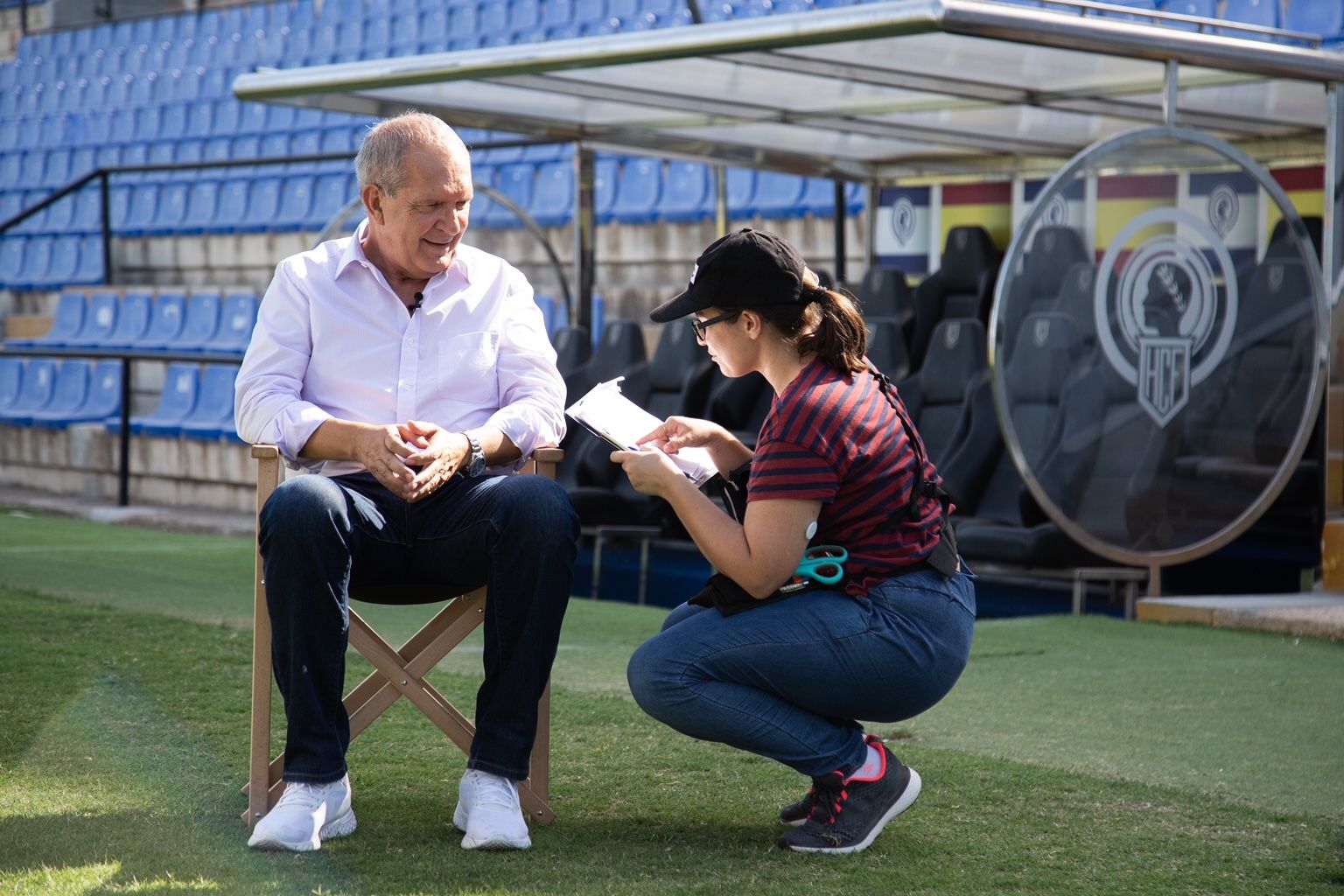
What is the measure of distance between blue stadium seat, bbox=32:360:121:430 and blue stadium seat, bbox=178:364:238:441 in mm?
872

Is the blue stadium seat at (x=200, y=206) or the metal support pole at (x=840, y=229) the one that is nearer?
the metal support pole at (x=840, y=229)

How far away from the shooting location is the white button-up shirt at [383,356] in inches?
119

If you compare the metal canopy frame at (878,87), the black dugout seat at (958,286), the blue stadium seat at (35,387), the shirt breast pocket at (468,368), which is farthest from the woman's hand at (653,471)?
the blue stadium seat at (35,387)

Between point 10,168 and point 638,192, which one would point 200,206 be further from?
point 638,192

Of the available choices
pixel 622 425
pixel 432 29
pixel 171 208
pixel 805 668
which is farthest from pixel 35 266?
pixel 805 668

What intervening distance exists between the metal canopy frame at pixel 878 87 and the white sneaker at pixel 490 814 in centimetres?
292

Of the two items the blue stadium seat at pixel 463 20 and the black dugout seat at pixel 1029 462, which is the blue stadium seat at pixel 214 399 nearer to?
the blue stadium seat at pixel 463 20

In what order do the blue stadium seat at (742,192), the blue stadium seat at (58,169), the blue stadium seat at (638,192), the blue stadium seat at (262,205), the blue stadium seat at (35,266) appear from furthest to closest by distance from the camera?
the blue stadium seat at (58,169) < the blue stadium seat at (35,266) < the blue stadium seat at (262,205) < the blue stadium seat at (638,192) < the blue stadium seat at (742,192)

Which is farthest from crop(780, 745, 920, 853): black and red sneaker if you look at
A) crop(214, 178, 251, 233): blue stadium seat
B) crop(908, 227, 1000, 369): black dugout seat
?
crop(214, 178, 251, 233): blue stadium seat

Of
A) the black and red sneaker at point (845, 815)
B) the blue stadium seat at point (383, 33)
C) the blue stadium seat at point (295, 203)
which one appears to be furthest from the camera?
the blue stadium seat at point (383, 33)


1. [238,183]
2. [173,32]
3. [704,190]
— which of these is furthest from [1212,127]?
[173,32]

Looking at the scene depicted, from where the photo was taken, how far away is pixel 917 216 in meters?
8.52

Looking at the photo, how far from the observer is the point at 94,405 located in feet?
38.7

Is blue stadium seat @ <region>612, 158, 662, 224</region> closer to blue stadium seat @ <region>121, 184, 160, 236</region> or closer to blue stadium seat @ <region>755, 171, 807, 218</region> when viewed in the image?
blue stadium seat @ <region>755, 171, 807, 218</region>
